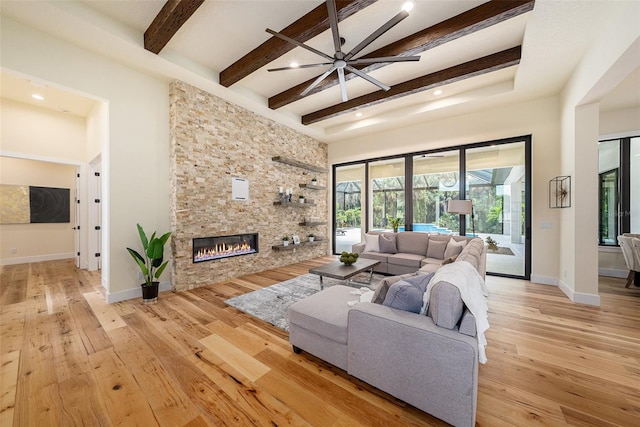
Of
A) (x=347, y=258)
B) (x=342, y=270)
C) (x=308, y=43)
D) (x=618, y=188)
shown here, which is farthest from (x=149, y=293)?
(x=618, y=188)

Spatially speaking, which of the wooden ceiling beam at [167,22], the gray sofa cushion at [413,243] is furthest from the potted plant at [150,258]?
the gray sofa cushion at [413,243]

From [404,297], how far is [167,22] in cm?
377

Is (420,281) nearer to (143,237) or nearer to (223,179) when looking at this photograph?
(143,237)

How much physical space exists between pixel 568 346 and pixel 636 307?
2.02 metres

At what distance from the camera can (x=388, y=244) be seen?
5074 mm

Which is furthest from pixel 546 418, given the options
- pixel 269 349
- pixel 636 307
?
pixel 636 307

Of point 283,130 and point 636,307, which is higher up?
point 283,130

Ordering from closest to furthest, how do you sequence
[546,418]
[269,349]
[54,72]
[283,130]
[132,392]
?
1. [546,418]
2. [132,392]
3. [269,349]
4. [54,72]
5. [283,130]

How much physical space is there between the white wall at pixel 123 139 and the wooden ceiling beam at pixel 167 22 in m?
0.84

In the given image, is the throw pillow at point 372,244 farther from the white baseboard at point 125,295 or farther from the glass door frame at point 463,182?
the white baseboard at point 125,295

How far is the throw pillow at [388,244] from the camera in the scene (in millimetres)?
5044

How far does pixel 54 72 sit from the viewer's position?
2959 mm

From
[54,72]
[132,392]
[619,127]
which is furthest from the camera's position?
[619,127]

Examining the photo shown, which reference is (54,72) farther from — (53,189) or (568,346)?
(568,346)
